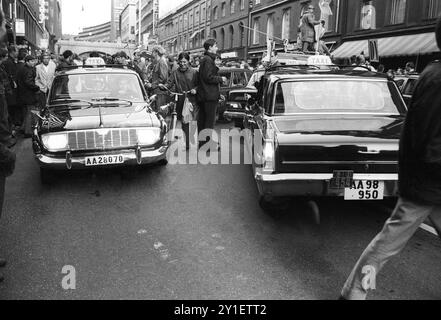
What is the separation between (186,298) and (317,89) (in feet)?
11.5

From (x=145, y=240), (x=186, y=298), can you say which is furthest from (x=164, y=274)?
(x=145, y=240)

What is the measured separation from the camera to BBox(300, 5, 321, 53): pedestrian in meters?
15.1

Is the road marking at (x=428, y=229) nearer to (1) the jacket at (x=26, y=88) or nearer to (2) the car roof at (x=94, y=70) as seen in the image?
(2) the car roof at (x=94, y=70)

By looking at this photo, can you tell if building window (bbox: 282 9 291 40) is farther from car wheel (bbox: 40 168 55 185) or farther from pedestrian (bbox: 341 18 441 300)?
pedestrian (bbox: 341 18 441 300)

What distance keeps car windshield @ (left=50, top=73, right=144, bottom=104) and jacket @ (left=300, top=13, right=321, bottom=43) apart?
9052 millimetres

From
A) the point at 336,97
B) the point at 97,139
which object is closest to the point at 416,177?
the point at 336,97

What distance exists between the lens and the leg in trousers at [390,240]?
294 centimetres

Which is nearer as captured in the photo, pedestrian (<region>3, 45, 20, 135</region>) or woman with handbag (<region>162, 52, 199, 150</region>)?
woman with handbag (<region>162, 52, 199, 150</region>)

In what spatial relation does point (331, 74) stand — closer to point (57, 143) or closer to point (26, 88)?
point (57, 143)

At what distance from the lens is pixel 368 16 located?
2459 cm

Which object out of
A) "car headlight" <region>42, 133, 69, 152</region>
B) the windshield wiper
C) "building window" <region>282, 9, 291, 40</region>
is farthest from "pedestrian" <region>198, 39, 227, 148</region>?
"building window" <region>282, 9, 291, 40</region>

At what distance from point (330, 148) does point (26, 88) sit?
8394 mm

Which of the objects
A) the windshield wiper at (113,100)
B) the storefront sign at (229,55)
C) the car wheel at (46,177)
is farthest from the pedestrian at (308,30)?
the storefront sign at (229,55)

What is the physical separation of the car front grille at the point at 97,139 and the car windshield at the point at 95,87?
1.30 metres
